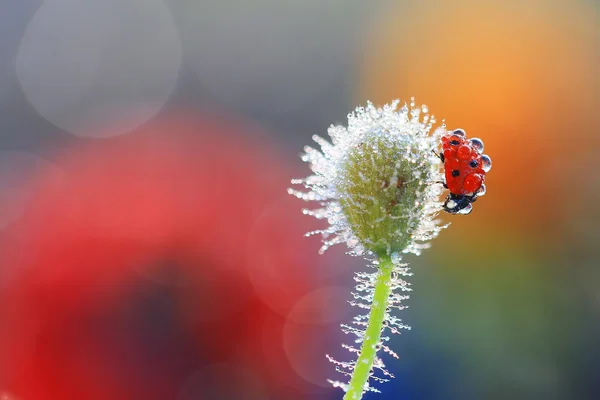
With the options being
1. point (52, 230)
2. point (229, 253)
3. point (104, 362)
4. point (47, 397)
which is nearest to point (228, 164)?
point (229, 253)

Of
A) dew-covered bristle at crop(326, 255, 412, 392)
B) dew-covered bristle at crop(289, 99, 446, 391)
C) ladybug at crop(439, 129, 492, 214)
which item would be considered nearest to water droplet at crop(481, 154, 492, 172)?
ladybug at crop(439, 129, 492, 214)

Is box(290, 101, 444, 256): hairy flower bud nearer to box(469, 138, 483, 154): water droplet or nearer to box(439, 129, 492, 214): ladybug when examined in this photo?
box(439, 129, 492, 214): ladybug

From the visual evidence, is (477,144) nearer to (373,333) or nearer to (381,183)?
(381,183)

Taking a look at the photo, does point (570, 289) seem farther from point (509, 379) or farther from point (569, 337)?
point (509, 379)

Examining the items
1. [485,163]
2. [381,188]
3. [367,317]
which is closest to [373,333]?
[367,317]

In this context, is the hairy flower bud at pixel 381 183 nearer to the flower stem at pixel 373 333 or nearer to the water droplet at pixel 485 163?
the flower stem at pixel 373 333

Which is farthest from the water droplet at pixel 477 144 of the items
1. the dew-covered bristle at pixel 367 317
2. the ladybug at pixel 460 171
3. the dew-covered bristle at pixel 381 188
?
the dew-covered bristle at pixel 367 317
